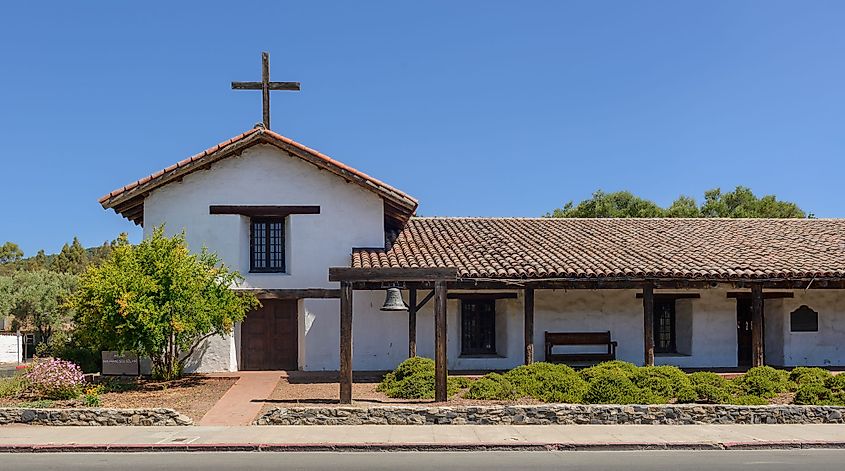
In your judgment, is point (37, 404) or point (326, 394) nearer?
point (37, 404)

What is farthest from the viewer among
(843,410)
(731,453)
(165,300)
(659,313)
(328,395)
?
(659,313)

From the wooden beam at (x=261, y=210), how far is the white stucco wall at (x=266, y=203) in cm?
13

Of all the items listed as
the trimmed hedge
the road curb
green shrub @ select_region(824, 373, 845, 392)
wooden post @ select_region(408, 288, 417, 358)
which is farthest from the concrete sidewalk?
wooden post @ select_region(408, 288, 417, 358)

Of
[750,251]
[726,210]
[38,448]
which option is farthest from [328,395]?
[726,210]

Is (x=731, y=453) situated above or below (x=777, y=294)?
below

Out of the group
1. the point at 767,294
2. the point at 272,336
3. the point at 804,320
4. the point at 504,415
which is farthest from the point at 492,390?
the point at 804,320

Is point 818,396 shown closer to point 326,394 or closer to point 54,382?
point 326,394

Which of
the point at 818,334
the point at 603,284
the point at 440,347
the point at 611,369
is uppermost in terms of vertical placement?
the point at 603,284

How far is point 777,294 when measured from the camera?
2039cm

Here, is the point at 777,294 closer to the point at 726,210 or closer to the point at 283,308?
the point at 283,308

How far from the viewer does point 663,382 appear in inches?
569

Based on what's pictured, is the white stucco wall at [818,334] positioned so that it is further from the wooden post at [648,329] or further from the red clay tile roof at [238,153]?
the red clay tile roof at [238,153]

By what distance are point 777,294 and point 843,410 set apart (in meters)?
7.57

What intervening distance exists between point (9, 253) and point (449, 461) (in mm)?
98789
